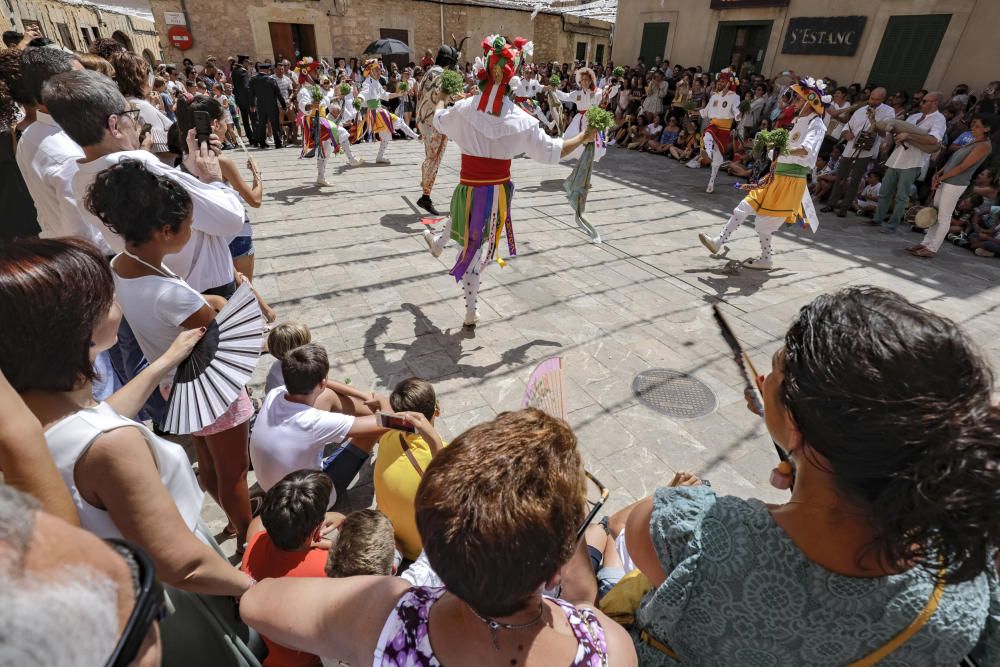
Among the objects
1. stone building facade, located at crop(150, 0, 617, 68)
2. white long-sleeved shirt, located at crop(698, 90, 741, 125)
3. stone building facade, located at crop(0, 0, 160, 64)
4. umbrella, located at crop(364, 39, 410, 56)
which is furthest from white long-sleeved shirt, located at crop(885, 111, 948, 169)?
stone building facade, located at crop(150, 0, 617, 68)

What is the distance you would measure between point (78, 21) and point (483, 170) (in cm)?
2805

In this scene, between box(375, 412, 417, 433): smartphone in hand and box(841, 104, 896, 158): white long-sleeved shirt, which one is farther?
box(841, 104, 896, 158): white long-sleeved shirt

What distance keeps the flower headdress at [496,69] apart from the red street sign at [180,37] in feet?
69.9

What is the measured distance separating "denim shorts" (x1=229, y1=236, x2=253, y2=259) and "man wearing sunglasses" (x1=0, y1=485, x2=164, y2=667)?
3818mm

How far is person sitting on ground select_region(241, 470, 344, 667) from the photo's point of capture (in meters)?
1.75

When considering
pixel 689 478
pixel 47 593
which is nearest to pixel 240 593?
pixel 47 593

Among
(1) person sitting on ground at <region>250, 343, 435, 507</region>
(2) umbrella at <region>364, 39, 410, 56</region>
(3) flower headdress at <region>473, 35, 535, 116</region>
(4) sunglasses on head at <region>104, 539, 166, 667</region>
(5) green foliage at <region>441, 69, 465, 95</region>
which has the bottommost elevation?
(1) person sitting on ground at <region>250, 343, 435, 507</region>

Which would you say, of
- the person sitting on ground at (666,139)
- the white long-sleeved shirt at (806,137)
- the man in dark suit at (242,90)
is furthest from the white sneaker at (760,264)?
the man in dark suit at (242,90)

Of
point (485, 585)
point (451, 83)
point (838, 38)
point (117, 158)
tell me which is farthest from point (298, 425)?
point (838, 38)

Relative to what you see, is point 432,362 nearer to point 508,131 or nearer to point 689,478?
point 508,131

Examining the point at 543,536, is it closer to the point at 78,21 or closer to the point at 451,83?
the point at 451,83

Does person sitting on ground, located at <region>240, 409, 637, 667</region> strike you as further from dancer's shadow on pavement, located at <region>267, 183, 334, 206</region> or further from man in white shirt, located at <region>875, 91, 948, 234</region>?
Result: man in white shirt, located at <region>875, 91, 948, 234</region>

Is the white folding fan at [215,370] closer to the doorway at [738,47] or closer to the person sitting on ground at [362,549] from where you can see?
the person sitting on ground at [362,549]

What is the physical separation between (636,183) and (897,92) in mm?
5047
